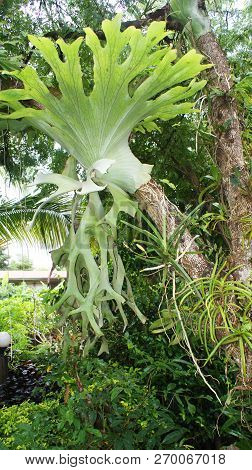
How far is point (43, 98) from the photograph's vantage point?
1115 mm

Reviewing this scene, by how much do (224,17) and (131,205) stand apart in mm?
1291

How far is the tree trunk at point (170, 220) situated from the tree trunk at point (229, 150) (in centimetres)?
11

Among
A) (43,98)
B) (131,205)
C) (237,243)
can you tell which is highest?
(43,98)

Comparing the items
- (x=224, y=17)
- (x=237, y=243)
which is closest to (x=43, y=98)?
(x=237, y=243)

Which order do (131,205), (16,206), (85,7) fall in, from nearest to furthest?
(131,205)
(85,7)
(16,206)

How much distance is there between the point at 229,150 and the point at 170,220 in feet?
0.95

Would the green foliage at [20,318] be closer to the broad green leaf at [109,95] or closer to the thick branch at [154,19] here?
A: the thick branch at [154,19]

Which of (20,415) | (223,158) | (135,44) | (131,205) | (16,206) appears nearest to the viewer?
(135,44)

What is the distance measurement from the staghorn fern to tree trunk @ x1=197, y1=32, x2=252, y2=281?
133 millimetres

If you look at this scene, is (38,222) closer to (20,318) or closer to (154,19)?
(20,318)

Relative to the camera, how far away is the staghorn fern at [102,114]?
1.06 meters

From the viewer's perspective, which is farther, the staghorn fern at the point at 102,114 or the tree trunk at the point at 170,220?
the tree trunk at the point at 170,220

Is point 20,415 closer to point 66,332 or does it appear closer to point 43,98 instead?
point 66,332

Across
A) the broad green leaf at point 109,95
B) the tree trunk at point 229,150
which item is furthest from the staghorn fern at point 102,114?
the tree trunk at point 229,150
